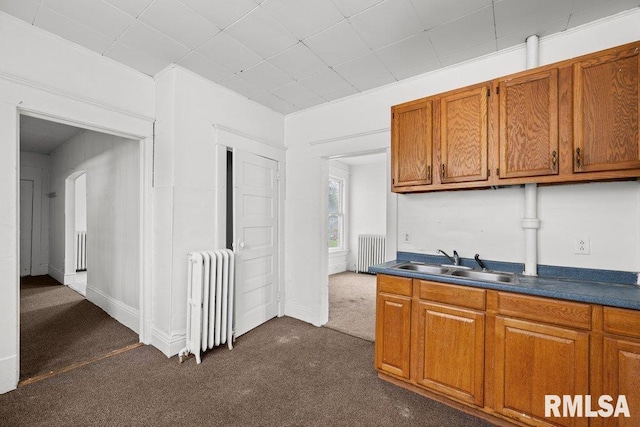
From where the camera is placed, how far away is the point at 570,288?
1767 mm

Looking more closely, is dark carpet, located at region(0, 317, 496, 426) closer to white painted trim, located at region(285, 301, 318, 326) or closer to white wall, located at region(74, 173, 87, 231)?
white painted trim, located at region(285, 301, 318, 326)

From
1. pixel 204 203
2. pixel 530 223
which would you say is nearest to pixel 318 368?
pixel 204 203

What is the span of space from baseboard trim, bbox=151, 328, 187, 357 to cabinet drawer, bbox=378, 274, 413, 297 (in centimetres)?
199

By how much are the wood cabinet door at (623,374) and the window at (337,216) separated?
5.45m

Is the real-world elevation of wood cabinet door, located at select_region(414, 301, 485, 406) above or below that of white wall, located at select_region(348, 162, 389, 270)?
below

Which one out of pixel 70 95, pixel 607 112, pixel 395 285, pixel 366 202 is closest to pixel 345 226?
pixel 366 202

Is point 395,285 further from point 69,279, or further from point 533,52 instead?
point 69,279

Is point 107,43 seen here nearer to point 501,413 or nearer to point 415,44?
point 415,44

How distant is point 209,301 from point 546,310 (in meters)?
2.66

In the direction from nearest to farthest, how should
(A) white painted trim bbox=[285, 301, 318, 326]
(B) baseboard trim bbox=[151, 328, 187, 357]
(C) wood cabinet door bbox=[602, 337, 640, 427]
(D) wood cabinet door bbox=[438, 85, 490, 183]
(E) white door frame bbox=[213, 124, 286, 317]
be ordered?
(C) wood cabinet door bbox=[602, 337, 640, 427]
(D) wood cabinet door bbox=[438, 85, 490, 183]
(B) baseboard trim bbox=[151, 328, 187, 357]
(E) white door frame bbox=[213, 124, 286, 317]
(A) white painted trim bbox=[285, 301, 318, 326]

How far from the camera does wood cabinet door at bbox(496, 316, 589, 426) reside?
1607 millimetres

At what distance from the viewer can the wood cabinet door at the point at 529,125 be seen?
6.35 feet

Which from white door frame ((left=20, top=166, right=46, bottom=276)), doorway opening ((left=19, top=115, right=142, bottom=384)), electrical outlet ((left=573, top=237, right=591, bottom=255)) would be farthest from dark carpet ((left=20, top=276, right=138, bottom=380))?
electrical outlet ((left=573, top=237, right=591, bottom=255))

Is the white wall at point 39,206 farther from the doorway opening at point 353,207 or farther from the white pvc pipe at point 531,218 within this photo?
the white pvc pipe at point 531,218
